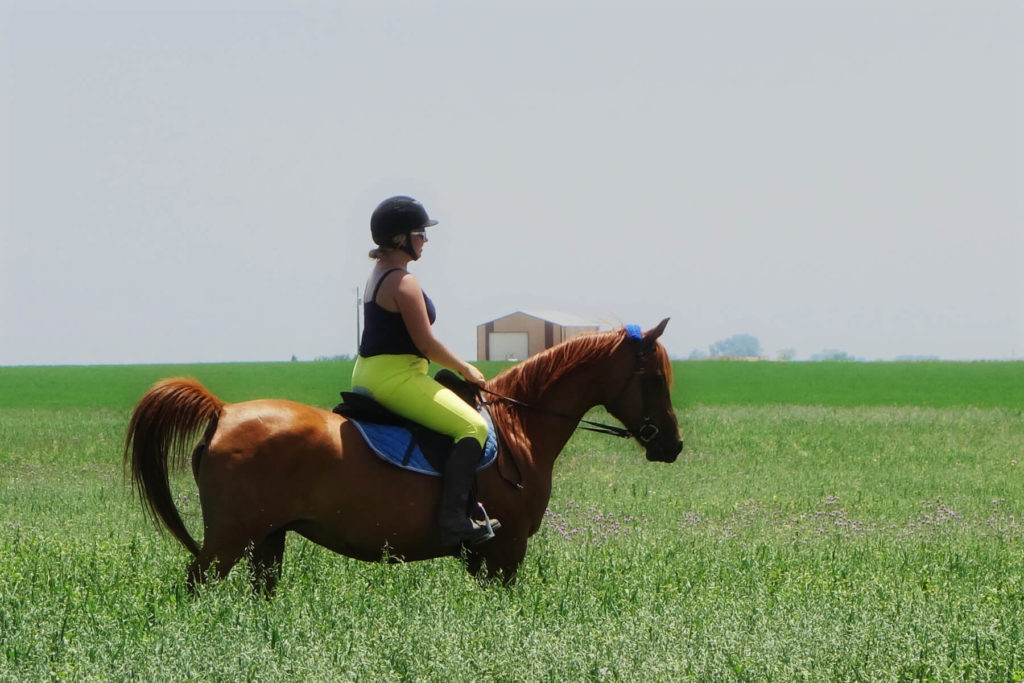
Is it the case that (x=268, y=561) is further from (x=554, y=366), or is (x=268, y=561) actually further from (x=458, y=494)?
(x=554, y=366)

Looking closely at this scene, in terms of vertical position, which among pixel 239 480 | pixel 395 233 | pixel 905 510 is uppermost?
pixel 395 233

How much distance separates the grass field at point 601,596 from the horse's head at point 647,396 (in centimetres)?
90

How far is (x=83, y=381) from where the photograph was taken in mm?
66688

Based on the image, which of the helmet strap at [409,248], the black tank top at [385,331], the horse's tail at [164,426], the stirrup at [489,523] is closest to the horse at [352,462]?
the horse's tail at [164,426]

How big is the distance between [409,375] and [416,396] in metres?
0.13

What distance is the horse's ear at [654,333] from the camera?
22.9ft

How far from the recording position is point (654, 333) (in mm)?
7027

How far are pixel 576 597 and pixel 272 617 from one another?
1839 millimetres

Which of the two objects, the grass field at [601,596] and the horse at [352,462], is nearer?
the grass field at [601,596]

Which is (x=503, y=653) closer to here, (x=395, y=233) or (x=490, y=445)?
(x=490, y=445)

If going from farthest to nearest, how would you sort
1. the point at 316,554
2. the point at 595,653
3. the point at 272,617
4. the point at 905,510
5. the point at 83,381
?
the point at 83,381, the point at 905,510, the point at 316,554, the point at 272,617, the point at 595,653

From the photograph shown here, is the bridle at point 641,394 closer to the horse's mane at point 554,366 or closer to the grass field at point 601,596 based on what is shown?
the horse's mane at point 554,366

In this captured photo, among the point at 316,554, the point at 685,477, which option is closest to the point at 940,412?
the point at 685,477

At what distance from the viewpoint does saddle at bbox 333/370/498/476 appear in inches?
249
